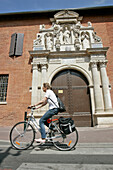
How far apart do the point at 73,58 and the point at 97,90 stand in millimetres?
2975

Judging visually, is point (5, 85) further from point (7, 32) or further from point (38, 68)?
point (7, 32)

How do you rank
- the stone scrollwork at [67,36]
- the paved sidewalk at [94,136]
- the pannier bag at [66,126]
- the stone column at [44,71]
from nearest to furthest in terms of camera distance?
the pannier bag at [66,126]
the paved sidewalk at [94,136]
the stone column at [44,71]
the stone scrollwork at [67,36]

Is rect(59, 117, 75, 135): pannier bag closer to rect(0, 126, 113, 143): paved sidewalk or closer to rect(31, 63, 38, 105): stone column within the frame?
rect(0, 126, 113, 143): paved sidewalk

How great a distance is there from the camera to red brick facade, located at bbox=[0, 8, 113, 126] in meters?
8.16

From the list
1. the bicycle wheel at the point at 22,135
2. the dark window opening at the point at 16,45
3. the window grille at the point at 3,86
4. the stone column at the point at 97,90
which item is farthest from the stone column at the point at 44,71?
the bicycle wheel at the point at 22,135

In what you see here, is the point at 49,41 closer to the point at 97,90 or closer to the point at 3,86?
the point at 3,86

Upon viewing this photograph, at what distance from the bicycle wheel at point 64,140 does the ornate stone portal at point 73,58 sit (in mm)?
4100

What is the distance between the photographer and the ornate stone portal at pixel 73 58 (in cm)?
724

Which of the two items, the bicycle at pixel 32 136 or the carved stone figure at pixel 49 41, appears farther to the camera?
the carved stone figure at pixel 49 41

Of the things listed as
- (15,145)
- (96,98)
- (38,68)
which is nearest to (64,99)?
(96,98)

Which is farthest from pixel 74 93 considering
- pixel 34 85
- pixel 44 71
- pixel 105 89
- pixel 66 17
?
pixel 66 17

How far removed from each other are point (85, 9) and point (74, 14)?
1.54 metres

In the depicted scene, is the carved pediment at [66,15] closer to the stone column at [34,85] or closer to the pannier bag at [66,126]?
the stone column at [34,85]

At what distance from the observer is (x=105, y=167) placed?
79.6 inches
